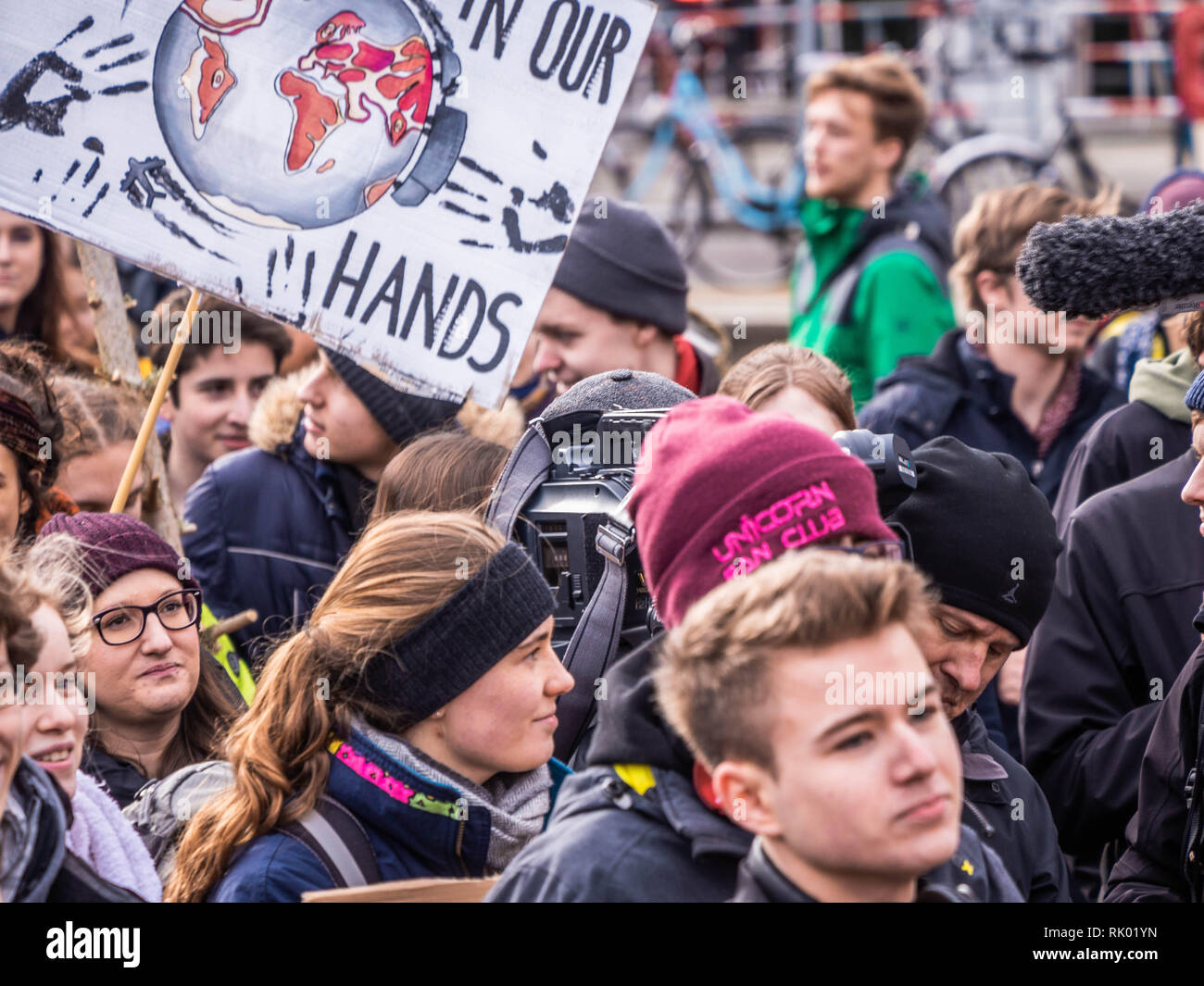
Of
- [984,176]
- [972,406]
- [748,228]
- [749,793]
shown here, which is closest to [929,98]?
[748,228]

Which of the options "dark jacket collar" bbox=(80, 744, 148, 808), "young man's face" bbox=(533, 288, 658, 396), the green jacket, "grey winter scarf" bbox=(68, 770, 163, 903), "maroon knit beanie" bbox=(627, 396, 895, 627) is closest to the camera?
"maroon knit beanie" bbox=(627, 396, 895, 627)

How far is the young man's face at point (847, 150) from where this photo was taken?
541 cm

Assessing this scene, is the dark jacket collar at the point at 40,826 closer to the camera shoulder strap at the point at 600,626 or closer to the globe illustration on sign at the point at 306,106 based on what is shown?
the camera shoulder strap at the point at 600,626

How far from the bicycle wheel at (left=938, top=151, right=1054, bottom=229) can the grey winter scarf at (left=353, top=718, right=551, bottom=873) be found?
24.4ft

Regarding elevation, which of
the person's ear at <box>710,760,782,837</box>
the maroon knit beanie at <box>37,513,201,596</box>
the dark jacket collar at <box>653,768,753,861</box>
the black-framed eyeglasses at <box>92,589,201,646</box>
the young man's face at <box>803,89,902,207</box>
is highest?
the young man's face at <box>803,89,902,207</box>

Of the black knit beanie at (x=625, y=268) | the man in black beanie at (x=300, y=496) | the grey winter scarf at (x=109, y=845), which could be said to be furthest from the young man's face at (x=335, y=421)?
the grey winter scarf at (x=109, y=845)

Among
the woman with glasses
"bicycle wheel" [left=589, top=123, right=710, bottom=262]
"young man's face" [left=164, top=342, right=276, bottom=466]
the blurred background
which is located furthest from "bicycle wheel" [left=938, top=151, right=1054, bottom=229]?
the woman with glasses

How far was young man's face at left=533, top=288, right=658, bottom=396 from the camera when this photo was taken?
414cm

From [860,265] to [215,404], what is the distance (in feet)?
6.77

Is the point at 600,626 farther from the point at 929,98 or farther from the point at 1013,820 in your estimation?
the point at 929,98

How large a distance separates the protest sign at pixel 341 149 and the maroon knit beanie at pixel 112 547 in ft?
1.54

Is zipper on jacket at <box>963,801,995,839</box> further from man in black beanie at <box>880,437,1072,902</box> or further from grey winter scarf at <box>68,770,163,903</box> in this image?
grey winter scarf at <box>68,770,163,903</box>

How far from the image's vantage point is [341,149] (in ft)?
10.3

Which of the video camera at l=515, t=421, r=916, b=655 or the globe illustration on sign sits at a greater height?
the globe illustration on sign
